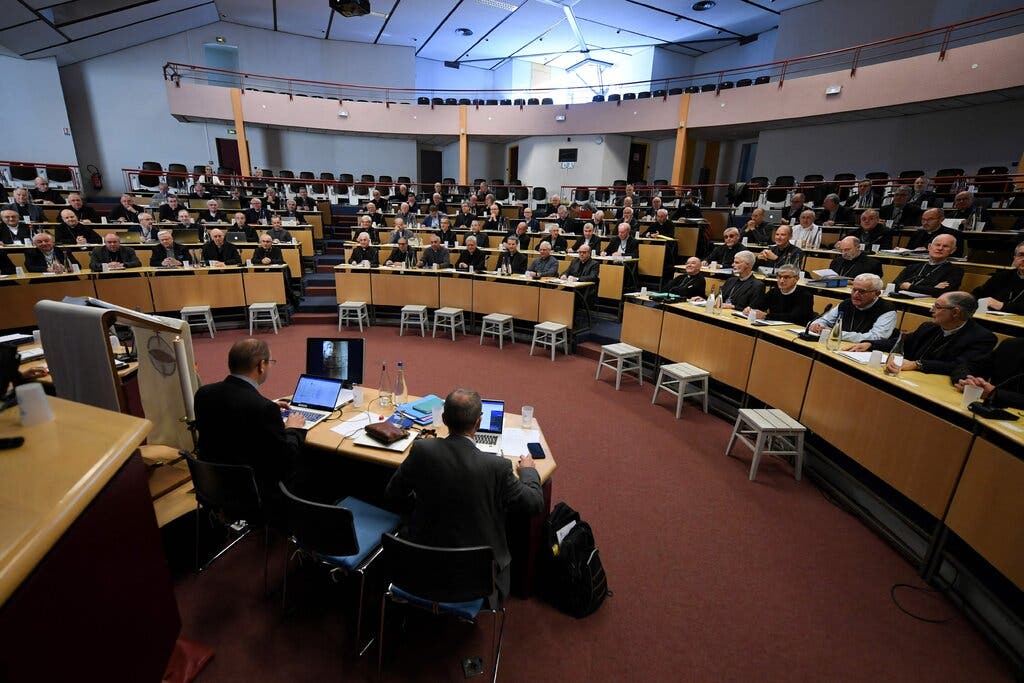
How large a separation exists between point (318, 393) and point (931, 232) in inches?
301

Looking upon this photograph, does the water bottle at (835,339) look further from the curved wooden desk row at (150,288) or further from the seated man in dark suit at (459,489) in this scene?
the curved wooden desk row at (150,288)

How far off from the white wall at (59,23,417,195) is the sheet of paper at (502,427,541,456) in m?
15.9

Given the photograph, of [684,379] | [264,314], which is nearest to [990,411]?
[684,379]

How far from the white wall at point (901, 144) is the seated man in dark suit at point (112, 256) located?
48.0 ft

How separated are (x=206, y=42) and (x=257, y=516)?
17.5 metres

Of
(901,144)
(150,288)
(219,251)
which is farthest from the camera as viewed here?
(901,144)

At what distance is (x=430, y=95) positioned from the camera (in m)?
17.8

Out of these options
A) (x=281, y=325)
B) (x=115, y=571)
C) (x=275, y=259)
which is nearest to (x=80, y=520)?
(x=115, y=571)

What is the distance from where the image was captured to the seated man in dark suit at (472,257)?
8.01 meters

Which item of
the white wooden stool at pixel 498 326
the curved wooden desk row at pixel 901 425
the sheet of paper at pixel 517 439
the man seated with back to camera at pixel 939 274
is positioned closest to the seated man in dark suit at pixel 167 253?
the white wooden stool at pixel 498 326

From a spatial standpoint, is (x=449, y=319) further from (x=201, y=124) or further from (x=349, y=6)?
(x=201, y=124)

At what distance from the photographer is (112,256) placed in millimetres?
7012

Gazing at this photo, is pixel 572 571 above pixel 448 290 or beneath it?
beneath

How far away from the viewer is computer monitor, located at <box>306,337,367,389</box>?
3.18m
